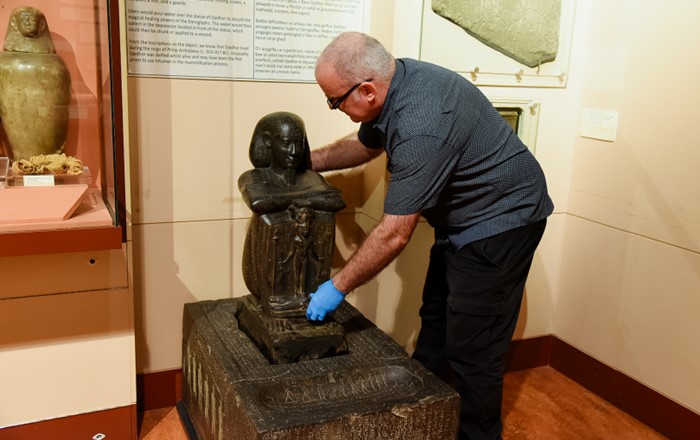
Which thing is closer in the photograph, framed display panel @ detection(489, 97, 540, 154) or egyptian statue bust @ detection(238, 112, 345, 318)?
egyptian statue bust @ detection(238, 112, 345, 318)

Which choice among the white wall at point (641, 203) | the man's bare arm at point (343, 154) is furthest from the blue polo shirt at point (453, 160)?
the white wall at point (641, 203)

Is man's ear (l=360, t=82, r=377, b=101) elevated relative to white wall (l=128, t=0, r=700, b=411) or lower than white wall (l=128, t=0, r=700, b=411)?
elevated

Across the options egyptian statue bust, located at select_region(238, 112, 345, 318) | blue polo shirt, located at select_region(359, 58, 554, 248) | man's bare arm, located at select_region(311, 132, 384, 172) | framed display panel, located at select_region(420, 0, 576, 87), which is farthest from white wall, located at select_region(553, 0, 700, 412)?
egyptian statue bust, located at select_region(238, 112, 345, 318)

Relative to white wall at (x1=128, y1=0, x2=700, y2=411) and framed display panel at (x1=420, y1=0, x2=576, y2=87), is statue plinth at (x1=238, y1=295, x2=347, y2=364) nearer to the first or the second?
white wall at (x1=128, y1=0, x2=700, y2=411)

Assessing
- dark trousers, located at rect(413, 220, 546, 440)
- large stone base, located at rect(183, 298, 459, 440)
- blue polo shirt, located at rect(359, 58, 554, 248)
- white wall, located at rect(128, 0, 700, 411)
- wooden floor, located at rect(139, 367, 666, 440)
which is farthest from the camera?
wooden floor, located at rect(139, 367, 666, 440)

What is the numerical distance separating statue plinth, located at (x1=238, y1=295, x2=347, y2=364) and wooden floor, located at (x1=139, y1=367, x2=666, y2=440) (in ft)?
2.08

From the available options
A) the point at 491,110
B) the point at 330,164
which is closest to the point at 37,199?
the point at 330,164

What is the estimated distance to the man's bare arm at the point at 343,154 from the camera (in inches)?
101

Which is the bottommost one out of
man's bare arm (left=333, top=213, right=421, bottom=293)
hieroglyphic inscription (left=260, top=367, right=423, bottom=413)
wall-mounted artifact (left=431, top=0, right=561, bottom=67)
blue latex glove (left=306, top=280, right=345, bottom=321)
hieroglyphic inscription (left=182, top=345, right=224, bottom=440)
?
hieroglyphic inscription (left=182, top=345, right=224, bottom=440)

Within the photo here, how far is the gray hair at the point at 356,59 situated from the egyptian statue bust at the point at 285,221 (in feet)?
0.94

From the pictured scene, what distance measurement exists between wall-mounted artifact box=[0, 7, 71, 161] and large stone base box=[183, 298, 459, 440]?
2.69 feet

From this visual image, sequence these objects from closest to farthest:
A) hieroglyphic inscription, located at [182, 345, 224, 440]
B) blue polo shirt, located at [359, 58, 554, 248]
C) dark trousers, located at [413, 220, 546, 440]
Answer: blue polo shirt, located at [359, 58, 554, 248] → hieroglyphic inscription, located at [182, 345, 224, 440] → dark trousers, located at [413, 220, 546, 440]

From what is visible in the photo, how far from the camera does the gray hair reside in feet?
6.81

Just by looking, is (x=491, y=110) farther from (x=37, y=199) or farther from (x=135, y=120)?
(x=37, y=199)
